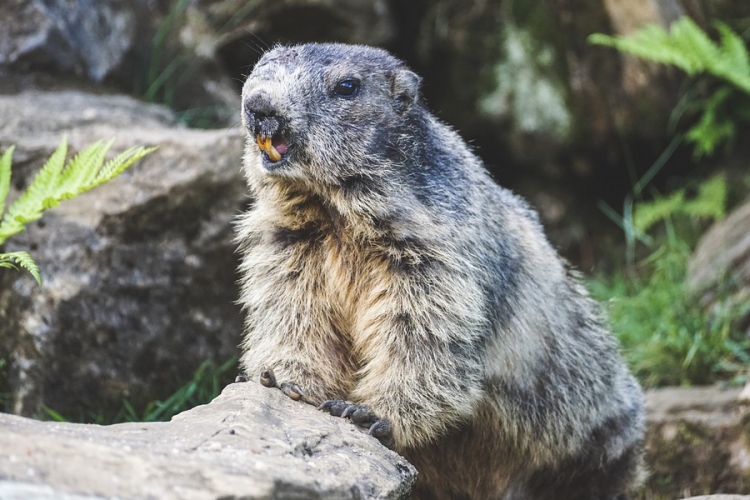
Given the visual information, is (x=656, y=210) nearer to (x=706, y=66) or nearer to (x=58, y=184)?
(x=706, y=66)

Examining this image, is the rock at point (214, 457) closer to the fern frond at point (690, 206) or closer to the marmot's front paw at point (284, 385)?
the marmot's front paw at point (284, 385)

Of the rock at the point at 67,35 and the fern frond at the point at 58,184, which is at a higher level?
the rock at the point at 67,35

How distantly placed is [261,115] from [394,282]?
1.10 meters

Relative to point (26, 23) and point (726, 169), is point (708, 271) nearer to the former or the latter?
point (726, 169)

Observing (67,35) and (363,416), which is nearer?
(363,416)

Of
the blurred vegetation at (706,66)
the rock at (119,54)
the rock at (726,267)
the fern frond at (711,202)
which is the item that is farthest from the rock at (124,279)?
the fern frond at (711,202)

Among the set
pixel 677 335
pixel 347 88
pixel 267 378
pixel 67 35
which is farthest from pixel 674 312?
pixel 67 35

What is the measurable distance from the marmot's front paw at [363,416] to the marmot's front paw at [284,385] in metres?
0.13

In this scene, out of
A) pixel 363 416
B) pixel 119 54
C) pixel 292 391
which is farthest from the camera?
pixel 119 54

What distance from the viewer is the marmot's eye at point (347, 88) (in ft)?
15.4

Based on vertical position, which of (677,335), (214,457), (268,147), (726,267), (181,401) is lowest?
(181,401)

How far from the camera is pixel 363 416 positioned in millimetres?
4281

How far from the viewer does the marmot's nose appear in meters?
4.43

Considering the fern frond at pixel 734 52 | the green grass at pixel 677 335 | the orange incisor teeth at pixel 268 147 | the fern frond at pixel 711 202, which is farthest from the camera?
the fern frond at pixel 711 202
